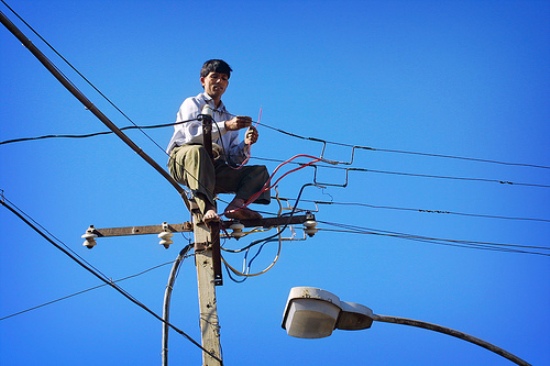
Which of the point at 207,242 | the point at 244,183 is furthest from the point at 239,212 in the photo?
the point at 207,242

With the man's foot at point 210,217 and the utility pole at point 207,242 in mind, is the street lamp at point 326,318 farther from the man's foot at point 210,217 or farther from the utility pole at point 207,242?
the man's foot at point 210,217

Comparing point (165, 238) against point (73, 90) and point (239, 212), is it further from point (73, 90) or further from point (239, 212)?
point (73, 90)

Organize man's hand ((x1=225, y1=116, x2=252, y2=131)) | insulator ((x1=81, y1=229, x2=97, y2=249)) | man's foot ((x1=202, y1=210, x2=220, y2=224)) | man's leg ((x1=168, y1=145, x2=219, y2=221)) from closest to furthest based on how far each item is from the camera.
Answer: man's foot ((x1=202, y1=210, x2=220, y2=224)) → man's leg ((x1=168, y1=145, x2=219, y2=221)) → insulator ((x1=81, y1=229, x2=97, y2=249)) → man's hand ((x1=225, y1=116, x2=252, y2=131))

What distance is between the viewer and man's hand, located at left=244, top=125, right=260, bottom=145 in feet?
30.2

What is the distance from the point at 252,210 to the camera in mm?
9070

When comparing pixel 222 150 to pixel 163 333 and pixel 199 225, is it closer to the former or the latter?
pixel 199 225

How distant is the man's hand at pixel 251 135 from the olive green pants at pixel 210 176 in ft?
0.98

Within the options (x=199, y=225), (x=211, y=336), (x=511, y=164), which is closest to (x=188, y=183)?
(x=199, y=225)

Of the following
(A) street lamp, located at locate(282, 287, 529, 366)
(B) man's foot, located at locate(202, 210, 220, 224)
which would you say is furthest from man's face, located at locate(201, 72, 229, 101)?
(A) street lamp, located at locate(282, 287, 529, 366)

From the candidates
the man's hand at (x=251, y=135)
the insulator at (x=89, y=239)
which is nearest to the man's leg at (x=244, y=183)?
the man's hand at (x=251, y=135)

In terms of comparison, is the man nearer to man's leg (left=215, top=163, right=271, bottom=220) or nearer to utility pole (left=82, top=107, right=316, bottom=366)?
man's leg (left=215, top=163, right=271, bottom=220)

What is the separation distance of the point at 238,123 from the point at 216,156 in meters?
0.50

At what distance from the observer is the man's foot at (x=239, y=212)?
29.3ft

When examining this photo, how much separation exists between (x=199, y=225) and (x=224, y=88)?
176 centimetres
